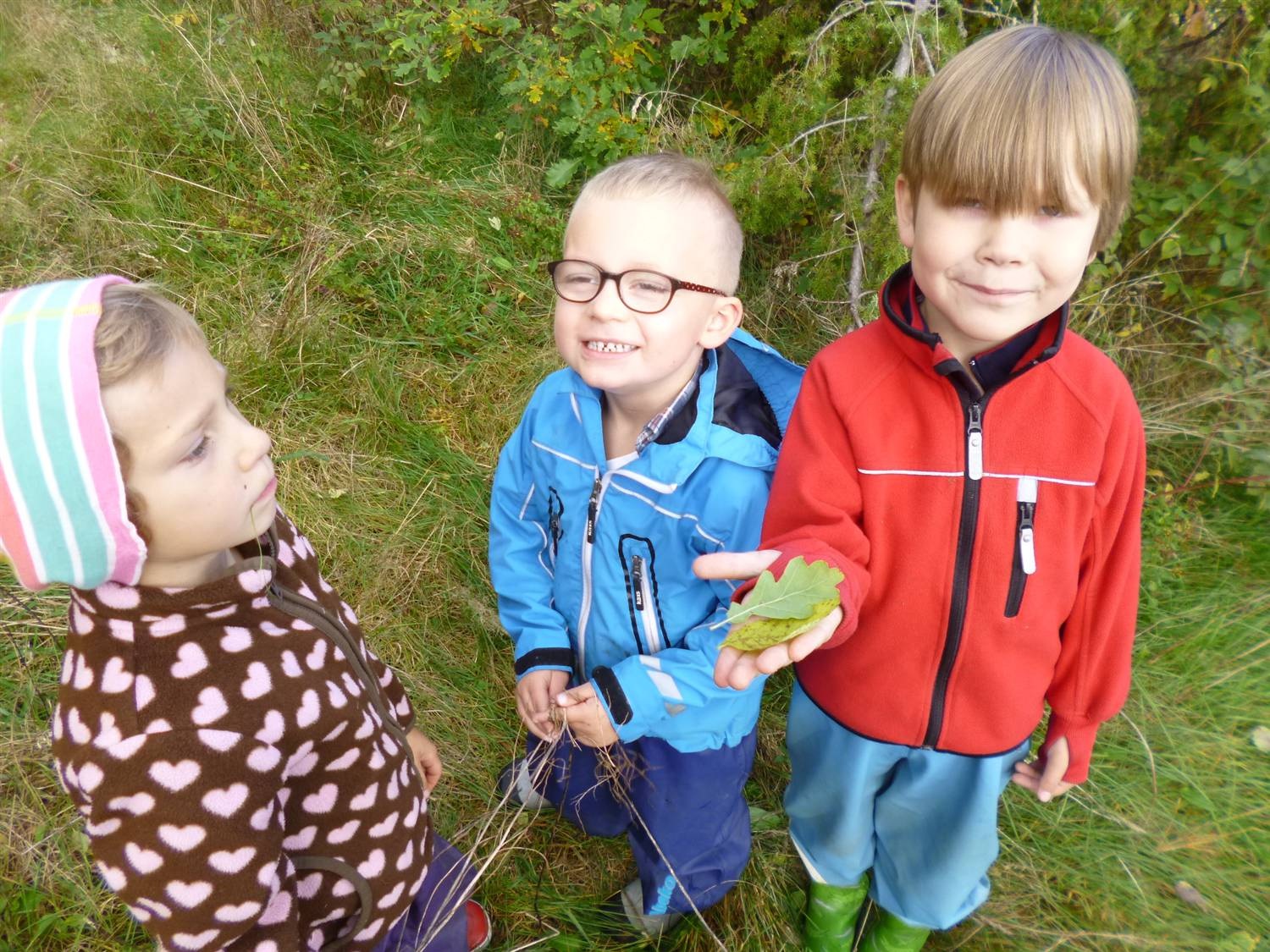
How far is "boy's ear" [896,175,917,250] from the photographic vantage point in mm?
1617

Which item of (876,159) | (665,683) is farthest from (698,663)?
(876,159)

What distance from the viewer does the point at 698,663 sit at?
72.1 inches

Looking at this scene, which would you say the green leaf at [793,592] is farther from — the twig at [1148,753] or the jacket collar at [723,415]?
the twig at [1148,753]

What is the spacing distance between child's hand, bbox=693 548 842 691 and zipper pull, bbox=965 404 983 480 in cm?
42

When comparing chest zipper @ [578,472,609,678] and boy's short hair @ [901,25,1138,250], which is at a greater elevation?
boy's short hair @ [901,25,1138,250]

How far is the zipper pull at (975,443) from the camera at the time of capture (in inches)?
61.8

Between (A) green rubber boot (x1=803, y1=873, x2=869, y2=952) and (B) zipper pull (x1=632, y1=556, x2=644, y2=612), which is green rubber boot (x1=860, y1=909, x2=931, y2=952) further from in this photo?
(B) zipper pull (x1=632, y1=556, x2=644, y2=612)

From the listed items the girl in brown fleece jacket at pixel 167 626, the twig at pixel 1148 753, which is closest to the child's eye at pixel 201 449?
the girl in brown fleece jacket at pixel 167 626

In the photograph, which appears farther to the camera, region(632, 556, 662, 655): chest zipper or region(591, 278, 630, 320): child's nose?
region(632, 556, 662, 655): chest zipper

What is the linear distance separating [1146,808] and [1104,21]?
257 centimetres

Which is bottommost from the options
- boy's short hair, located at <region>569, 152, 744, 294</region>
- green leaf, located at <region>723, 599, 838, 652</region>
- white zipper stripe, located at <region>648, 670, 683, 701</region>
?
white zipper stripe, located at <region>648, 670, 683, 701</region>

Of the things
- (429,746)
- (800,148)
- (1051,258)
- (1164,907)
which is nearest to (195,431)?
(429,746)

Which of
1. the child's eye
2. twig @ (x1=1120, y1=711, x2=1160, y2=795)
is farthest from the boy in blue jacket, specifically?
twig @ (x1=1120, y1=711, x2=1160, y2=795)

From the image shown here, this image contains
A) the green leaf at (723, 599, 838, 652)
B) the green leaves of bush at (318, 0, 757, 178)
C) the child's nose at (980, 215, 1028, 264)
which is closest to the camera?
the green leaf at (723, 599, 838, 652)
